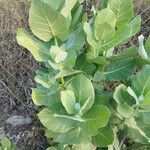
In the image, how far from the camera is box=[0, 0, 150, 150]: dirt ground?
7.42 ft

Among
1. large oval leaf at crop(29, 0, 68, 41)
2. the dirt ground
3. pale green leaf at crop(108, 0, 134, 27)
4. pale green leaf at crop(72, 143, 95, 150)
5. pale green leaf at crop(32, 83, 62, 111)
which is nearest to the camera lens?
large oval leaf at crop(29, 0, 68, 41)

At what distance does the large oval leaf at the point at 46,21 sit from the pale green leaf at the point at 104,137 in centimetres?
38

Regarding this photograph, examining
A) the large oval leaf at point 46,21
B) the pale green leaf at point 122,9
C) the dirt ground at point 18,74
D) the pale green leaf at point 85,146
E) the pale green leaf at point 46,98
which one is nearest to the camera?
the large oval leaf at point 46,21

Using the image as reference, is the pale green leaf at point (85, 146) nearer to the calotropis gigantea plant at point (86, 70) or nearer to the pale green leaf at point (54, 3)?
the calotropis gigantea plant at point (86, 70)

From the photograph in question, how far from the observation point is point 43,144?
7.25 ft

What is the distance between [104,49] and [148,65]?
14 centimetres

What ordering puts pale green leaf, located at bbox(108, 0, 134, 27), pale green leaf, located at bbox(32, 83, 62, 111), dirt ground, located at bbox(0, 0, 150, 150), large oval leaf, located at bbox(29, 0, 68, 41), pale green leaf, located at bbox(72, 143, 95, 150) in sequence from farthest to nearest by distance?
dirt ground, located at bbox(0, 0, 150, 150)
pale green leaf, located at bbox(72, 143, 95, 150)
pale green leaf, located at bbox(32, 83, 62, 111)
pale green leaf, located at bbox(108, 0, 134, 27)
large oval leaf, located at bbox(29, 0, 68, 41)

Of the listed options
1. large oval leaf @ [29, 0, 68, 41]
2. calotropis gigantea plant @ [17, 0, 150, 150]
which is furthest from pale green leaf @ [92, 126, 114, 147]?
large oval leaf @ [29, 0, 68, 41]

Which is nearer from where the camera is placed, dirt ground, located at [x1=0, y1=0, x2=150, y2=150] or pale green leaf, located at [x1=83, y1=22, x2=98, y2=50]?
pale green leaf, located at [x1=83, y1=22, x2=98, y2=50]

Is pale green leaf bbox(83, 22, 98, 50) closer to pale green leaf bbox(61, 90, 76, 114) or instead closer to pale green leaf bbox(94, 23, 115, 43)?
pale green leaf bbox(94, 23, 115, 43)

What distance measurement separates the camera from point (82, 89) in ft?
4.40

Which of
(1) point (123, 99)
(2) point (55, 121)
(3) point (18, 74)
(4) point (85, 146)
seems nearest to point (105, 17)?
(1) point (123, 99)

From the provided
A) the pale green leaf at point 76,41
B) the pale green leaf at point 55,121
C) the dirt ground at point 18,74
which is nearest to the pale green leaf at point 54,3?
the pale green leaf at point 76,41

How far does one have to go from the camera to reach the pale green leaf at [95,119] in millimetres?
1351
